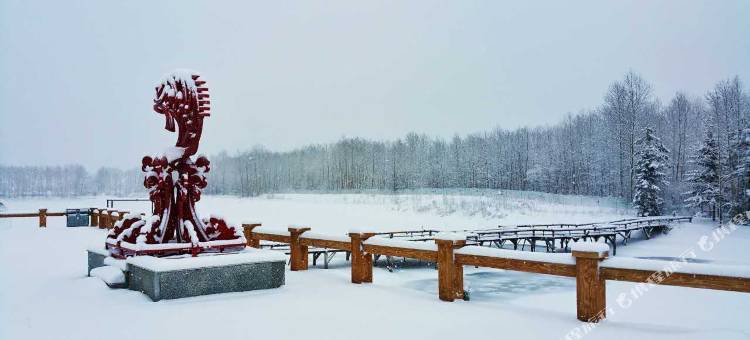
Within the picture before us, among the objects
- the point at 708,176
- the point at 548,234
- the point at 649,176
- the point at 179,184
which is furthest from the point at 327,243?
the point at 708,176

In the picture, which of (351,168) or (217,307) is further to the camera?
(351,168)

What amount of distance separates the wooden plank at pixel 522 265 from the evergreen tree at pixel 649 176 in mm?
35811

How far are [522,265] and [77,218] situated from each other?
2312 cm

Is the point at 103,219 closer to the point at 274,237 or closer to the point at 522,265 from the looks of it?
the point at 274,237

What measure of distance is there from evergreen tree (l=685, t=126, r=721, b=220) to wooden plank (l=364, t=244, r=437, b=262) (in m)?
37.0

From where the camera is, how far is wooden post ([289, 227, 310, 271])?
10703mm

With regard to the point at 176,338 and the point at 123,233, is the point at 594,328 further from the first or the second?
the point at 123,233

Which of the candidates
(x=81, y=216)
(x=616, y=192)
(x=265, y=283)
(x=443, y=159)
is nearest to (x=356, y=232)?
(x=265, y=283)

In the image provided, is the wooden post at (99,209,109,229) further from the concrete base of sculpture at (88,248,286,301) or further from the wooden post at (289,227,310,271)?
the concrete base of sculpture at (88,248,286,301)

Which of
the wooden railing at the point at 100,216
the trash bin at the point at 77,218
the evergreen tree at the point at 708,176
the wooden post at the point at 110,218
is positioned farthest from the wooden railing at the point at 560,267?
the evergreen tree at the point at 708,176

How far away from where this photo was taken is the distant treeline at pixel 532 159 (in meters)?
46.8

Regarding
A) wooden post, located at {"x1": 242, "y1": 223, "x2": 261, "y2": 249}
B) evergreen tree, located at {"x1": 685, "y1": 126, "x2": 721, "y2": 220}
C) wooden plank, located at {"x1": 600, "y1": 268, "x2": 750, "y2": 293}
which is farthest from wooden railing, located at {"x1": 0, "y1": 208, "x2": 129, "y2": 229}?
evergreen tree, located at {"x1": 685, "y1": 126, "x2": 721, "y2": 220}

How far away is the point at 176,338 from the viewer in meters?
5.92

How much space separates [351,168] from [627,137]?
4183cm
